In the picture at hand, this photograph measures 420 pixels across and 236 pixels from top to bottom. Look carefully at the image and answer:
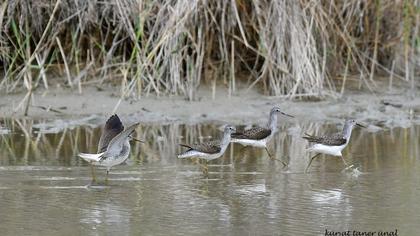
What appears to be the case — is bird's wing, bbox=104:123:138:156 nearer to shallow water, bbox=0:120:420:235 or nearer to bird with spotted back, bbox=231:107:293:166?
shallow water, bbox=0:120:420:235

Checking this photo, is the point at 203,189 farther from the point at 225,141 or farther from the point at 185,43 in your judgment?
the point at 185,43

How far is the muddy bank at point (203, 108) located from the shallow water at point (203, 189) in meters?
0.84

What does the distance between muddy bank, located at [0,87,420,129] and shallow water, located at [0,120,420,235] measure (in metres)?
0.84

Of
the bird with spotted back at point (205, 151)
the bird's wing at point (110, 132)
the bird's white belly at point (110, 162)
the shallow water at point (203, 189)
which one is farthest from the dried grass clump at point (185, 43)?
the bird's white belly at point (110, 162)

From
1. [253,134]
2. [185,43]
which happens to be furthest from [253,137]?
[185,43]

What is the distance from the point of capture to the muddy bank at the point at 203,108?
12.0 meters

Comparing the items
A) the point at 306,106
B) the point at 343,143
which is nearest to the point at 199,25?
the point at 306,106

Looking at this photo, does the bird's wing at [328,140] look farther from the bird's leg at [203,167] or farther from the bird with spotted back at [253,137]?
the bird's leg at [203,167]

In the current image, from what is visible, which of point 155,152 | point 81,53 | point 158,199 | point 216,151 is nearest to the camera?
point 158,199

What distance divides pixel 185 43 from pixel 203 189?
15.9 feet

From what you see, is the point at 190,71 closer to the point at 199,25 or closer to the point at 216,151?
the point at 199,25

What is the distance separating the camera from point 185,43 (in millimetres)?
12828

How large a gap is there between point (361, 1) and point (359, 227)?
7003 mm

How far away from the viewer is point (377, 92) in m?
13.5
